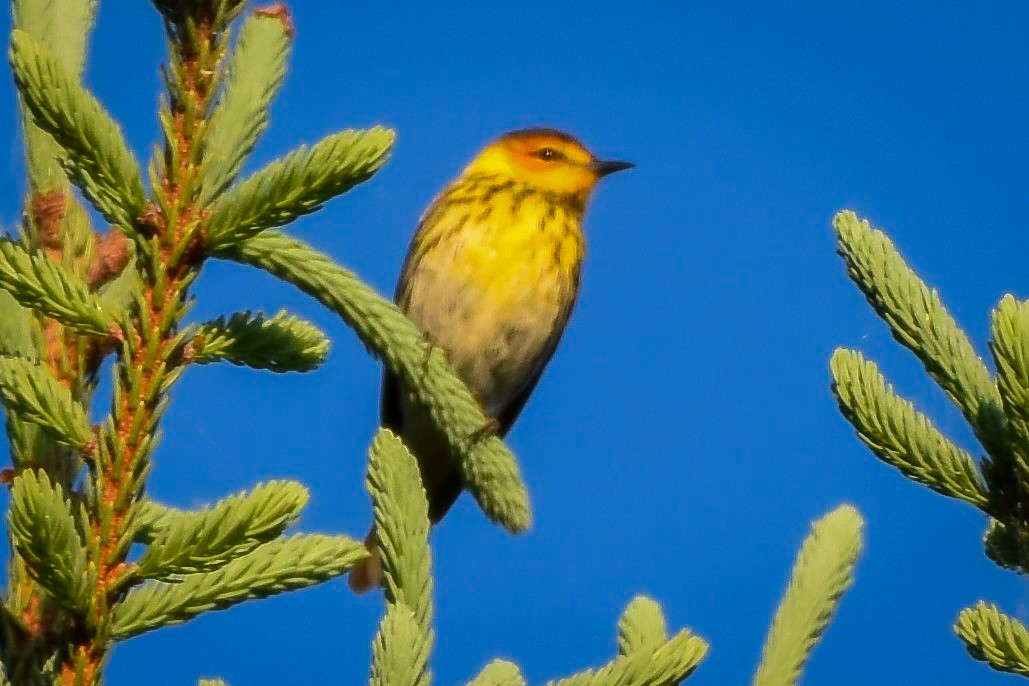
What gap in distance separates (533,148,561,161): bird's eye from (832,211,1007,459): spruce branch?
3350 millimetres

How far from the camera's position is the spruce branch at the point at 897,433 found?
3.98 feet

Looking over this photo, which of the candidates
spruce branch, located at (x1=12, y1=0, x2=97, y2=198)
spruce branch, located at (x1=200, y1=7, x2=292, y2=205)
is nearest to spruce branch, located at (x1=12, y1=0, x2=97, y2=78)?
spruce branch, located at (x1=12, y1=0, x2=97, y2=198)

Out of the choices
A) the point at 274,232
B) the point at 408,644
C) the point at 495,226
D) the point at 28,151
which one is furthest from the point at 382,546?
the point at 495,226

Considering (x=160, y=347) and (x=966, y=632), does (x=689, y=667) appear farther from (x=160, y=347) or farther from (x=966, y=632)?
(x=160, y=347)

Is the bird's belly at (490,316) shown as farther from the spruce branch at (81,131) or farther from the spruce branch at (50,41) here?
the spruce branch at (81,131)

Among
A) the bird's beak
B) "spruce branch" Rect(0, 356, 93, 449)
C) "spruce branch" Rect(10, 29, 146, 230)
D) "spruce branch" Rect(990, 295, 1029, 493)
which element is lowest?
"spruce branch" Rect(990, 295, 1029, 493)

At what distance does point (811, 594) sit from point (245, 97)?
0.80 m

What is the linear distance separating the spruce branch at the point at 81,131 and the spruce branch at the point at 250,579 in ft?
1.07

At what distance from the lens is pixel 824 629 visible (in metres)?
1.30

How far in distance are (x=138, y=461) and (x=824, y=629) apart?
756 millimetres

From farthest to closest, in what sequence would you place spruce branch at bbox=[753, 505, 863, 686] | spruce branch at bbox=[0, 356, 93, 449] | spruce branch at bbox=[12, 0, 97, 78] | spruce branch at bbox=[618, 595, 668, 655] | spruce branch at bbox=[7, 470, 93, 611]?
spruce branch at bbox=[12, 0, 97, 78]
spruce branch at bbox=[618, 595, 668, 655]
spruce branch at bbox=[753, 505, 863, 686]
spruce branch at bbox=[0, 356, 93, 449]
spruce branch at bbox=[7, 470, 93, 611]

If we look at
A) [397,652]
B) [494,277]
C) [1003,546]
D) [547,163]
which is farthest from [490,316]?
[397,652]

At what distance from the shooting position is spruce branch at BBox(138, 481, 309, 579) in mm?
992

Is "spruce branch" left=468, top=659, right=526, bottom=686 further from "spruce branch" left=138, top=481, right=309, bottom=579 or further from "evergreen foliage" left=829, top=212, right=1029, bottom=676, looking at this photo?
"evergreen foliage" left=829, top=212, right=1029, bottom=676
